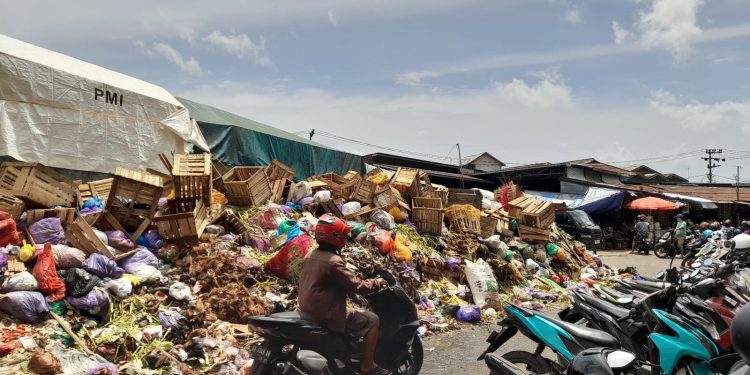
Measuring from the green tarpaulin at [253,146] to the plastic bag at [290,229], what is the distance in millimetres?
7940

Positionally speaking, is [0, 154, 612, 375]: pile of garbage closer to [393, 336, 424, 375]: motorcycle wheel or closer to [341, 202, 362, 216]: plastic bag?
[341, 202, 362, 216]: plastic bag

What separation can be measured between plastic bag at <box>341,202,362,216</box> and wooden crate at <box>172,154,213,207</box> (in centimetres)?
295

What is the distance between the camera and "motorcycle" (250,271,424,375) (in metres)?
4.23

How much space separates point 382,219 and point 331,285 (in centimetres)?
700

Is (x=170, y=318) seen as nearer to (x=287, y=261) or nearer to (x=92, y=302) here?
(x=92, y=302)

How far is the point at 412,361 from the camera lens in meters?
5.00

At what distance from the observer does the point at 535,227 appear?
46.1 ft

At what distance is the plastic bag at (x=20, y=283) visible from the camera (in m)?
6.19

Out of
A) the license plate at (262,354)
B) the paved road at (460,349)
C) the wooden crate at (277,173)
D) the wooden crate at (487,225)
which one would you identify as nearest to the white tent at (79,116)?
the wooden crate at (277,173)

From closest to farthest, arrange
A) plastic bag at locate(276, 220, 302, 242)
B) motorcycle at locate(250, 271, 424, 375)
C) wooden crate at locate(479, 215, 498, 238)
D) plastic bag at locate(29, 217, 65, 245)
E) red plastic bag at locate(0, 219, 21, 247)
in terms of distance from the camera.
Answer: motorcycle at locate(250, 271, 424, 375) < red plastic bag at locate(0, 219, 21, 247) < plastic bag at locate(29, 217, 65, 245) < plastic bag at locate(276, 220, 302, 242) < wooden crate at locate(479, 215, 498, 238)

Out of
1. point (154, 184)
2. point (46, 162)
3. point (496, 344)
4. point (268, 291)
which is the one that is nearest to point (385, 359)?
point (496, 344)

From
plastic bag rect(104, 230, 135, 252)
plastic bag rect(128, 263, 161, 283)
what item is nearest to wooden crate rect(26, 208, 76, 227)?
plastic bag rect(104, 230, 135, 252)

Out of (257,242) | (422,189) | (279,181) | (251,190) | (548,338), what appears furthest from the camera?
(422,189)

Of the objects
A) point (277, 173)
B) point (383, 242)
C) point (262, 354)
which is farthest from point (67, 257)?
A: point (277, 173)
